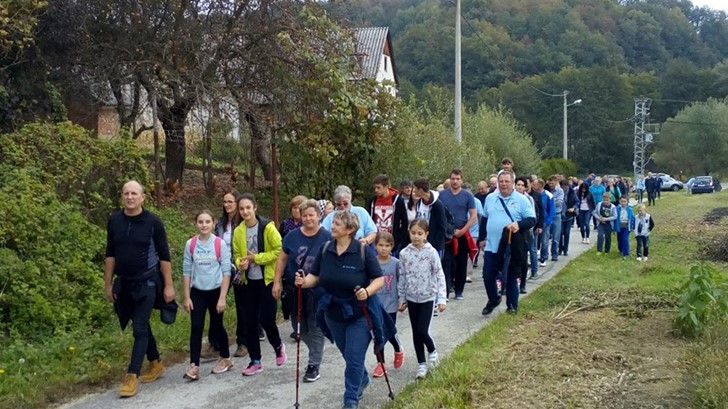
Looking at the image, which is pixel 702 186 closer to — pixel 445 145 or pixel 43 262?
pixel 445 145

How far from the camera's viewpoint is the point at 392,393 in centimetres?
661

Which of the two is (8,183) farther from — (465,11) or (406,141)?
(465,11)

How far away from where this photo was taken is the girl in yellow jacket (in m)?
7.45

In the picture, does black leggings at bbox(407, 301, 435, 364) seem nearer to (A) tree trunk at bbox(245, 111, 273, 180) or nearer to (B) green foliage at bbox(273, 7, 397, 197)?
(B) green foliage at bbox(273, 7, 397, 197)

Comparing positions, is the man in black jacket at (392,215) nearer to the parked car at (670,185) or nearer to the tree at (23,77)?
the tree at (23,77)

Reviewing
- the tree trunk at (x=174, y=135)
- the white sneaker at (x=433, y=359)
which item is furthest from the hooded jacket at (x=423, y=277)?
the tree trunk at (x=174, y=135)

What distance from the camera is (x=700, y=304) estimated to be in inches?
324

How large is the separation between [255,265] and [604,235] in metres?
11.5

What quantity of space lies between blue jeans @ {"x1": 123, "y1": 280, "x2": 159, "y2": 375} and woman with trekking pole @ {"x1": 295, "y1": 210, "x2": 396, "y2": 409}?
64.5 inches

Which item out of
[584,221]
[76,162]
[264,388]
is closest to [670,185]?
[584,221]

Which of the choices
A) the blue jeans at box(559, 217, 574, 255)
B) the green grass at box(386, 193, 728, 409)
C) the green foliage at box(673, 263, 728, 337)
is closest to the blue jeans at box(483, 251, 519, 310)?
the green grass at box(386, 193, 728, 409)

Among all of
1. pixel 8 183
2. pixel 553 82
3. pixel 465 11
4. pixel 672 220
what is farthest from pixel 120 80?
pixel 553 82

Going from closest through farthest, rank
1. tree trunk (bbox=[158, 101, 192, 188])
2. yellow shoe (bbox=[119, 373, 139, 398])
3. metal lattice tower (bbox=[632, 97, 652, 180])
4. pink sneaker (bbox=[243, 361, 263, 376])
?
yellow shoe (bbox=[119, 373, 139, 398]), pink sneaker (bbox=[243, 361, 263, 376]), tree trunk (bbox=[158, 101, 192, 188]), metal lattice tower (bbox=[632, 97, 652, 180])

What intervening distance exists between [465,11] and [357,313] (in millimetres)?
45231
